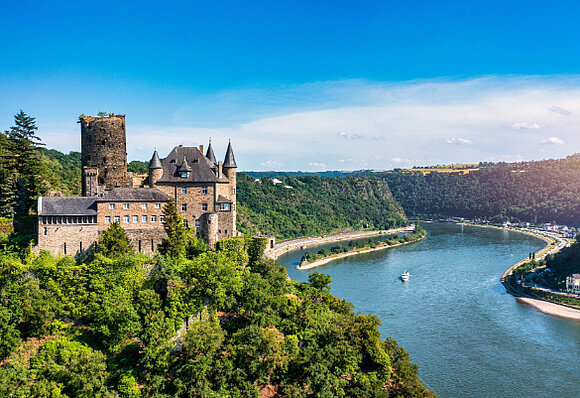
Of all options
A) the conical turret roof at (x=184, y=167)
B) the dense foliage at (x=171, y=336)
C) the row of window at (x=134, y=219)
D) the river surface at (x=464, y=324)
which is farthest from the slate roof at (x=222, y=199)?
the river surface at (x=464, y=324)

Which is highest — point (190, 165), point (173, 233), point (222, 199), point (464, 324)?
point (190, 165)

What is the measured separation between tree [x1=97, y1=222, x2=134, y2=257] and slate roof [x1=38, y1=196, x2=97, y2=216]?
1.54m

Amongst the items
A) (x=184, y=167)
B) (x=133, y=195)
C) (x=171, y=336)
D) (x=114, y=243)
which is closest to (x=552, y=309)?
(x=184, y=167)

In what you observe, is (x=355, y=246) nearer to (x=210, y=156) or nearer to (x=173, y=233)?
(x=210, y=156)

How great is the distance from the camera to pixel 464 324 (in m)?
42.2

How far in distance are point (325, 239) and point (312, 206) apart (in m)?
18.5

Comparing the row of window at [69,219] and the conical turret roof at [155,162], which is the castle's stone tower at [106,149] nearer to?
the conical turret roof at [155,162]

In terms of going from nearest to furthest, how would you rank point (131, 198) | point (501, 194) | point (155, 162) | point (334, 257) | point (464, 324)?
point (131, 198)
point (155, 162)
point (464, 324)
point (334, 257)
point (501, 194)

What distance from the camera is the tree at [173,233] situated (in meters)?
27.3

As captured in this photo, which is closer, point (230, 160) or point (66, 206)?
point (66, 206)

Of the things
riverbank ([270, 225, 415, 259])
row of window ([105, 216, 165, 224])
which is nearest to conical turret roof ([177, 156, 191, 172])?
row of window ([105, 216, 165, 224])

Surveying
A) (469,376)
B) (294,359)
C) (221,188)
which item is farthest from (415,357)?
(221,188)

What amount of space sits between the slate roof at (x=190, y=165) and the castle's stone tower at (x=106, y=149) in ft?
9.98

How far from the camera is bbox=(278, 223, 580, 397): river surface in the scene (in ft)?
105
